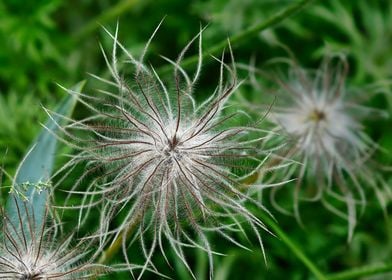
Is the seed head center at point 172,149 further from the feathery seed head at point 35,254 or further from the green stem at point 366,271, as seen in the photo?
the green stem at point 366,271

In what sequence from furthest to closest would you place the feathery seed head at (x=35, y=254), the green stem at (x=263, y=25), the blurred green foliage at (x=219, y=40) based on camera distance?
the blurred green foliage at (x=219, y=40) < the green stem at (x=263, y=25) < the feathery seed head at (x=35, y=254)

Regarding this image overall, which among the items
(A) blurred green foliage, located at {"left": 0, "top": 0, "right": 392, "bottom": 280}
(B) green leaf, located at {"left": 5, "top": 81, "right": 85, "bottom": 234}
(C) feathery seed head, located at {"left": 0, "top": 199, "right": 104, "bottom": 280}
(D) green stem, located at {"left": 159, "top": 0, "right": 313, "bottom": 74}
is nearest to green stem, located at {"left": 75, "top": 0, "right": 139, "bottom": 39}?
(A) blurred green foliage, located at {"left": 0, "top": 0, "right": 392, "bottom": 280}

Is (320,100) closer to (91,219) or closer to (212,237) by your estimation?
(212,237)

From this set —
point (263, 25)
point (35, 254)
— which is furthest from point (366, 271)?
point (35, 254)

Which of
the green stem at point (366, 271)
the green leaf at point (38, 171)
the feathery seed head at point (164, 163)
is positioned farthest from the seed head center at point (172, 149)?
the green stem at point (366, 271)

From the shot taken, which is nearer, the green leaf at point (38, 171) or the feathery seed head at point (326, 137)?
the green leaf at point (38, 171)

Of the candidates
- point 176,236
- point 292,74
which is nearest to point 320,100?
point 292,74

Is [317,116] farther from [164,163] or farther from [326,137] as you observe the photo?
[164,163]

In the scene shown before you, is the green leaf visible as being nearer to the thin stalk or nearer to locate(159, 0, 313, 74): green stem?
the thin stalk
